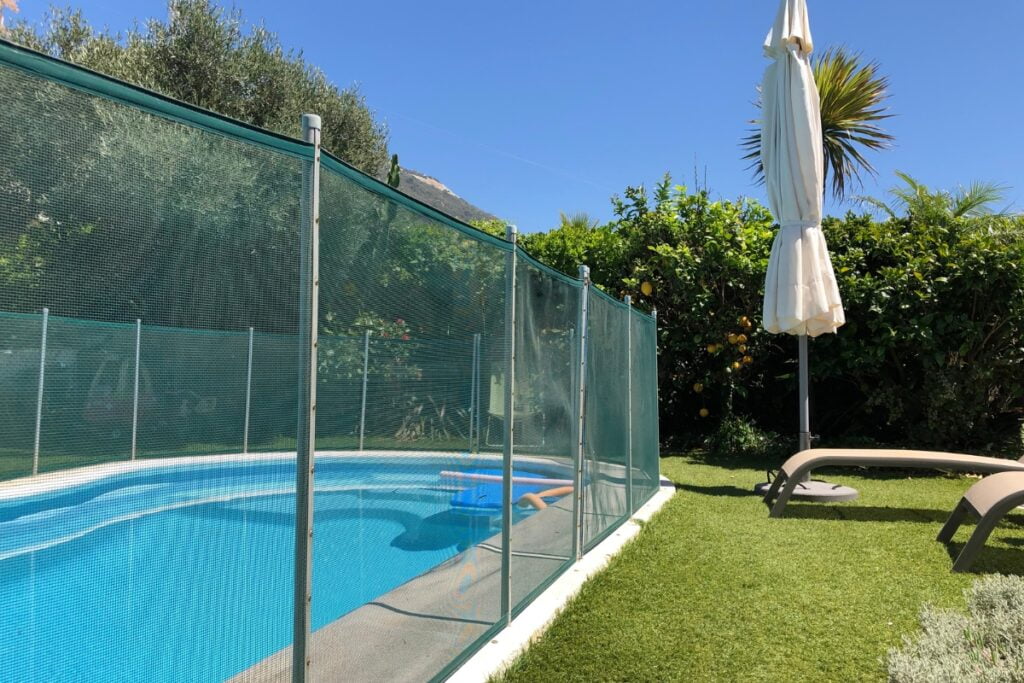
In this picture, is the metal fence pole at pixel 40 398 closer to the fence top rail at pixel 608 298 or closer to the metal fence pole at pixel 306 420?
the metal fence pole at pixel 306 420

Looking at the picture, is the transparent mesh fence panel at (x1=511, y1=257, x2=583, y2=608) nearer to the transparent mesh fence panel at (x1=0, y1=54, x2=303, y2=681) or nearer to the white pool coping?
the white pool coping

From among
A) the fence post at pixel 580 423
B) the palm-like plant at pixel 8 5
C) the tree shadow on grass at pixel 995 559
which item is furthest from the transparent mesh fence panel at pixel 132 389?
the palm-like plant at pixel 8 5

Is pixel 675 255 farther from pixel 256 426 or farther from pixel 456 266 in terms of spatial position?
pixel 256 426

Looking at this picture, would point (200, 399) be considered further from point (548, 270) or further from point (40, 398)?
point (548, 270)

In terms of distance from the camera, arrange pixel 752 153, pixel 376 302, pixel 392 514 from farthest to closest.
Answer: pixel 752 153 → pixel 392 514 → pixel 376 302

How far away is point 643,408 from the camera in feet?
21.5

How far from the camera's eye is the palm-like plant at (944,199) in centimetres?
982

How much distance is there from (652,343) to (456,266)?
16.1 feet

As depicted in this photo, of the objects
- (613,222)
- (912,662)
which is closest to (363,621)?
(912,662)

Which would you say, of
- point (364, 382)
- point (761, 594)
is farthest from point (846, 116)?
point (364, 382)

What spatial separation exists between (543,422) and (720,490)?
13.1ft

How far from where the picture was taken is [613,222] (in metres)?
11.0

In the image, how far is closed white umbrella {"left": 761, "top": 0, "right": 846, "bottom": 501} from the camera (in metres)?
6.46

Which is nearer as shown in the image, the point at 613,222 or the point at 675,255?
the point at 675,255
